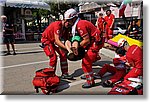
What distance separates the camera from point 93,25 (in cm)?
244

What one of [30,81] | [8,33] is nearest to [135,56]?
[30,81]

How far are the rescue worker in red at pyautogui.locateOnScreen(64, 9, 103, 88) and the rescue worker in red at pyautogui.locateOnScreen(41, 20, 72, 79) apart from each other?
110 mm

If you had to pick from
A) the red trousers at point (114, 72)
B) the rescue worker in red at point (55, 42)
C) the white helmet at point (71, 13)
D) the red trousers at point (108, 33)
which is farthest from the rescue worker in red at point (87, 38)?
the red trousers at point (108, 33)

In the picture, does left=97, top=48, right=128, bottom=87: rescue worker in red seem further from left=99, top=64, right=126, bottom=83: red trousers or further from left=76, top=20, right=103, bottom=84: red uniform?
left=76, top=20, right=103, bottom=84: red uniform

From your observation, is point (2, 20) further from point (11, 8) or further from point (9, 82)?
point (9, 82)

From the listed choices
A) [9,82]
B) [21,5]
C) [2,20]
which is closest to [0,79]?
[9,82]

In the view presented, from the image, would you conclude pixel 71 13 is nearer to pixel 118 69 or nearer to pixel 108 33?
pixel 118 69

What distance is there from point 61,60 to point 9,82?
2.01 feet

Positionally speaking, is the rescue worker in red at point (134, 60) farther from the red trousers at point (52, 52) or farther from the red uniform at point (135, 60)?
the red trousers at point (52, 52)

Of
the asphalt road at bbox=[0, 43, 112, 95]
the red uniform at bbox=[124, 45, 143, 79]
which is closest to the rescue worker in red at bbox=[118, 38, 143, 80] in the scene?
the red uniform at bbox=[124, 45, 143, 79]

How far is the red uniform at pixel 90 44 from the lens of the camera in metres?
2.28

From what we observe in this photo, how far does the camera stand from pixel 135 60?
85.3 inches

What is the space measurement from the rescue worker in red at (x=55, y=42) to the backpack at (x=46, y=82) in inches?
8.7

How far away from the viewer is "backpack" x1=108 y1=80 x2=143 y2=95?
2.11 meters
